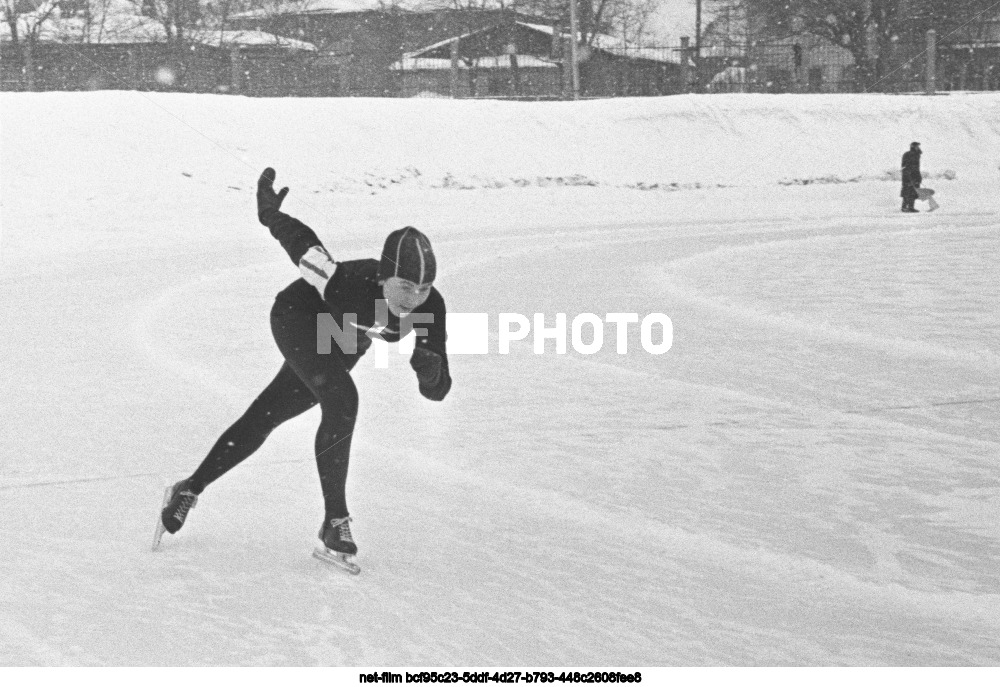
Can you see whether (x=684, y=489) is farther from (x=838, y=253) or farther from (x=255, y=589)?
(x=838, y=253)

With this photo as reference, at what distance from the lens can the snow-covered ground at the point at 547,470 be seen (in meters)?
3.84

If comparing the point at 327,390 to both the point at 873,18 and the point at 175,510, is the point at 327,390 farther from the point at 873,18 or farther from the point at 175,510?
the point at 873,18

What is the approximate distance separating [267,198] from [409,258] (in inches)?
32.7

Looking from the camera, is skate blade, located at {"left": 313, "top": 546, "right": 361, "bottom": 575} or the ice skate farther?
the ice skate

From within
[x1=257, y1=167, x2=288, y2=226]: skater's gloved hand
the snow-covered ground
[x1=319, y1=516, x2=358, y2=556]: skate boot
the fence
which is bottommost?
the snow-covered ground

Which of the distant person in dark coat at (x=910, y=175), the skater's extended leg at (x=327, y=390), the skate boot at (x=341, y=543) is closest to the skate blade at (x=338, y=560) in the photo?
the skate boot at (x=341, y=543)

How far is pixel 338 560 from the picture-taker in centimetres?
439

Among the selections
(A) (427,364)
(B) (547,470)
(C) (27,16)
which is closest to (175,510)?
(A) (427,364)

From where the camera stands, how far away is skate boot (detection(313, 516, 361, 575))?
4.35m

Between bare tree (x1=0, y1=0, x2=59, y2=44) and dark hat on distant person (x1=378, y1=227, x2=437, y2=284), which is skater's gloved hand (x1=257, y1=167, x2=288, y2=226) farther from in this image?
bare tree (x1=0, y1=0, x2=59, y2=44)

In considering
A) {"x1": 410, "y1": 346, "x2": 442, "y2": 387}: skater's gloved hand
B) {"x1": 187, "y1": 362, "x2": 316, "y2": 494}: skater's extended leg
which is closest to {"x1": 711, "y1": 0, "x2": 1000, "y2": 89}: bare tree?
{"x1": 187, "y1": 362, "x2": 316, "y2": 494}: skater's extended leg

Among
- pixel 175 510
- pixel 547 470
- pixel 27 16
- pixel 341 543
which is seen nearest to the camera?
pixel 341 543

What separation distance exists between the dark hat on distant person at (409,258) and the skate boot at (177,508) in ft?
3.65

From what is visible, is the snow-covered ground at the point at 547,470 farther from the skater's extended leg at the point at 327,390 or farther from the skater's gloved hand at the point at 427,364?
the skater's gloved hand at the point at 427,364
